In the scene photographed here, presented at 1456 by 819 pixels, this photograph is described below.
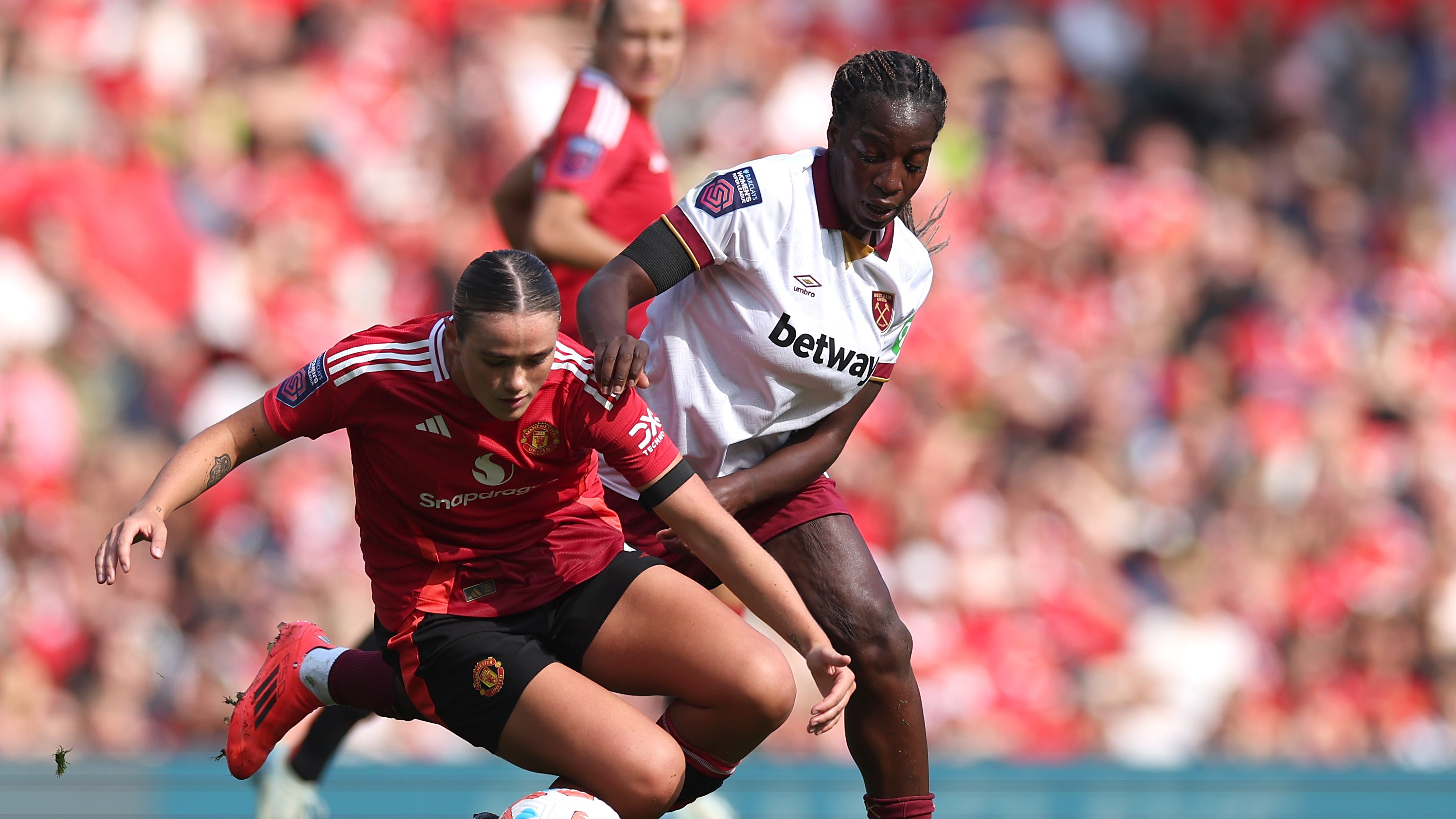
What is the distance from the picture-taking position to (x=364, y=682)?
11.6ft

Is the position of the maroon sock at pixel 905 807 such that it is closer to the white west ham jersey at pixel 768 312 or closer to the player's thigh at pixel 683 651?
the player's thigh at pixel 683 651

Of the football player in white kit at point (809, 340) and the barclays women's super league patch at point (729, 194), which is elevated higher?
the barclays women's super league patch at point (729, 194)

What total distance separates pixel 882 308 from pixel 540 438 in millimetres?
931

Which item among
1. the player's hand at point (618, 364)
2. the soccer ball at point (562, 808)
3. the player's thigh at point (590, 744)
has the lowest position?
the soccer ball at point (562, 808)

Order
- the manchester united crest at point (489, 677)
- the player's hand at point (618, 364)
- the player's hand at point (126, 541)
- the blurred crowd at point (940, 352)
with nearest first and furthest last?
the player's hand at point (126, 541) → the player's hand at point (618, 364) → the manchester united crest at point (489, 677) → the blurred crowd at point (940, 352)

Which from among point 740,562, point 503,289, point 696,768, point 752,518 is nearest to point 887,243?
point 752,518

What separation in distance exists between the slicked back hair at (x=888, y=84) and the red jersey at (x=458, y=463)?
33.3 inches

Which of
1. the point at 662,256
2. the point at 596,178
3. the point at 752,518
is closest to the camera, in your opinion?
the point at 662,256

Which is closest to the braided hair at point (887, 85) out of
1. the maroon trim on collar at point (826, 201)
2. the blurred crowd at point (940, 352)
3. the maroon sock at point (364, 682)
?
the maroon trim on collar at point (826, 201)

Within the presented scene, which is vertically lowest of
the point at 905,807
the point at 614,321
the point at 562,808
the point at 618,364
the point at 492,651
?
the point at 905,807

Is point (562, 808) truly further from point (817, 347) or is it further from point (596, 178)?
point (596, 178)

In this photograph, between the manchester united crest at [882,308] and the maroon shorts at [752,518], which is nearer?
the manchester united crest at [882,308]

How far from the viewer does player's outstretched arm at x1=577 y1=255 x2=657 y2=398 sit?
3.17 meters

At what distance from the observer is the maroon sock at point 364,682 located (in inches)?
138
